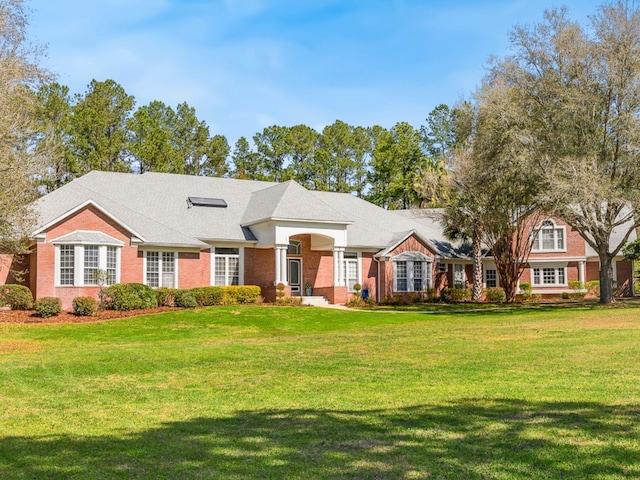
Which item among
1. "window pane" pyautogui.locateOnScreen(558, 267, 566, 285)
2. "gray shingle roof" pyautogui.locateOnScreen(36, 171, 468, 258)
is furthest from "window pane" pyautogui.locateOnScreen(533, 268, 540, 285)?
"gray shingle roof" pyautogui.locateOnScreen(36, 171, 468, 258)

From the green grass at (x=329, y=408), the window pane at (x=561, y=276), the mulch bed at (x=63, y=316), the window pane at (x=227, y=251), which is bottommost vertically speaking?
the green grass at (x=329, y=408)

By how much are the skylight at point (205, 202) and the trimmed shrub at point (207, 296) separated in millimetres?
6454

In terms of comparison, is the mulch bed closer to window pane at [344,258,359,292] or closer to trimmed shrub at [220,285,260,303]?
trimmed shrub at [220,285,260,303]

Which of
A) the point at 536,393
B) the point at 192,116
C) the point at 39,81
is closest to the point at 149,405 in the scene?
the point at 536,393

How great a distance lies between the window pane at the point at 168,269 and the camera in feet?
A: 103

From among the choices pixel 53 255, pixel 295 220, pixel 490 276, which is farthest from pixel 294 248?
pixel 490 276

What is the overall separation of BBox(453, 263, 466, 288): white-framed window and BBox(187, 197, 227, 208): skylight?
622 inches

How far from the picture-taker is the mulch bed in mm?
24578

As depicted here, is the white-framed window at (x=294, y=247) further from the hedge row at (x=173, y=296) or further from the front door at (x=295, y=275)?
the hedge row at (x=173, y=296)

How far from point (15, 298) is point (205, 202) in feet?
38.9

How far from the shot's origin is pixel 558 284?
4503cm

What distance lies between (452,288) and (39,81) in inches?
1054

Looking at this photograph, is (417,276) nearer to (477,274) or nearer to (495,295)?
(477,274)

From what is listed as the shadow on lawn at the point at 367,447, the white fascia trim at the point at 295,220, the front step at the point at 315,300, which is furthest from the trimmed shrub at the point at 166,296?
the shadow on lawn at the point at 367,447
